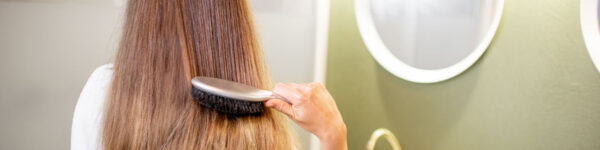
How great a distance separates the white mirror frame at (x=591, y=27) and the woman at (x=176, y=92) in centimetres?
35

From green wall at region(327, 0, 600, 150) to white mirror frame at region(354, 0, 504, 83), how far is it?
0.04 ft

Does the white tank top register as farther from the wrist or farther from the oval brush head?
the wrist

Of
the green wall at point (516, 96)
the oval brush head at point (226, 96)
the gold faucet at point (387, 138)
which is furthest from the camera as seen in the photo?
the gold faucet at point (387, 138)

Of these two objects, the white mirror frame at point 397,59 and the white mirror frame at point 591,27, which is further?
the white mirror frame at point 397,59

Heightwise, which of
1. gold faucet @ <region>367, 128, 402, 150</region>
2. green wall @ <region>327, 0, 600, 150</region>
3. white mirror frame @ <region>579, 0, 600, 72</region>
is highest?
white mirror frame @ <region>579, 0, 600, 72</region>

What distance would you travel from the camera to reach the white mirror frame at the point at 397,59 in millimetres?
748

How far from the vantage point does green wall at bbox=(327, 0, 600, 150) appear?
2.01 ft

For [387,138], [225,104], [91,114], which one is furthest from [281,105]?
[387,138]

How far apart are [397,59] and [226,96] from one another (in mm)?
596

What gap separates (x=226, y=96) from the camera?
490 millimetres

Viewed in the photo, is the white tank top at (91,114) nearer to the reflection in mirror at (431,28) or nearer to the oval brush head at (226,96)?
the oval brush head at (226,96)

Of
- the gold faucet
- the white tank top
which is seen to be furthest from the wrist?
the gold faucet

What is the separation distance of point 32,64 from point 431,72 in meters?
0.81

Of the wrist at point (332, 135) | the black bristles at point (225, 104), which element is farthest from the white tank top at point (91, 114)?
the wrist at point (332, 135)
